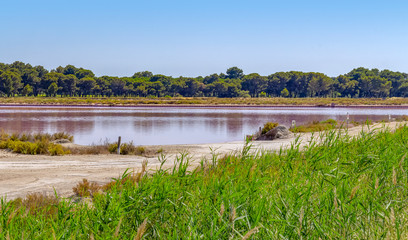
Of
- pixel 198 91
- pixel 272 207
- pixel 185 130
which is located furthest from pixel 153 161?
pixel 198 91

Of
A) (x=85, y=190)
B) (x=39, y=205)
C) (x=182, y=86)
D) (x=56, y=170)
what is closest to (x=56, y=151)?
(x=56, y=170)

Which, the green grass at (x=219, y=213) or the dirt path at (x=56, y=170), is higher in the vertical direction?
the green grass at (x=219, y=213)

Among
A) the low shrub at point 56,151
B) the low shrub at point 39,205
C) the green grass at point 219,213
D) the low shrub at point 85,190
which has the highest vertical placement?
the green grass at point 219,213

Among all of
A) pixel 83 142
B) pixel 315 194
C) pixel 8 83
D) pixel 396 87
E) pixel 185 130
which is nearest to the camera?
pixel 315 194

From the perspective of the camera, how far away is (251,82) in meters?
170

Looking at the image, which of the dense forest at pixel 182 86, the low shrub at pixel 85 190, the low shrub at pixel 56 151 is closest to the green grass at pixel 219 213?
the low shrub at pixel 85 190

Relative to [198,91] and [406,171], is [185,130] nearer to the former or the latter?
[406,171]

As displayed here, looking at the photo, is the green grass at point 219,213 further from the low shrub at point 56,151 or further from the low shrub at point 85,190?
the low shrub at point 56,151

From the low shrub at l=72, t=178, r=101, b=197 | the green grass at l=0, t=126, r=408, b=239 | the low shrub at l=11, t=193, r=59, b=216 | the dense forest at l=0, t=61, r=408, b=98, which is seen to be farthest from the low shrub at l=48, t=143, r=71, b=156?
the dense forest at l=0, t=61, r=408, b=98

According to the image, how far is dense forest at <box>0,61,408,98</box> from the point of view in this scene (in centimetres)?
13912

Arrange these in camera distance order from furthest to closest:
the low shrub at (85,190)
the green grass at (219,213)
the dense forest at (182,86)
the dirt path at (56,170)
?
the dense forest at (182,86) → the dirt path at (56,170) → the low shrub at (85,190) → the green grass at (219,213)

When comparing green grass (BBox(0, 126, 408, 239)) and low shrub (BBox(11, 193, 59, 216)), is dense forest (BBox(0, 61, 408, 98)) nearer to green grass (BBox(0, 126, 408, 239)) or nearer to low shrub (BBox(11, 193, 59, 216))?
low shrub (BBox(11, 193, 59, 216))

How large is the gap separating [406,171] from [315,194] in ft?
6.61

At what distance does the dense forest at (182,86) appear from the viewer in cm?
13912
